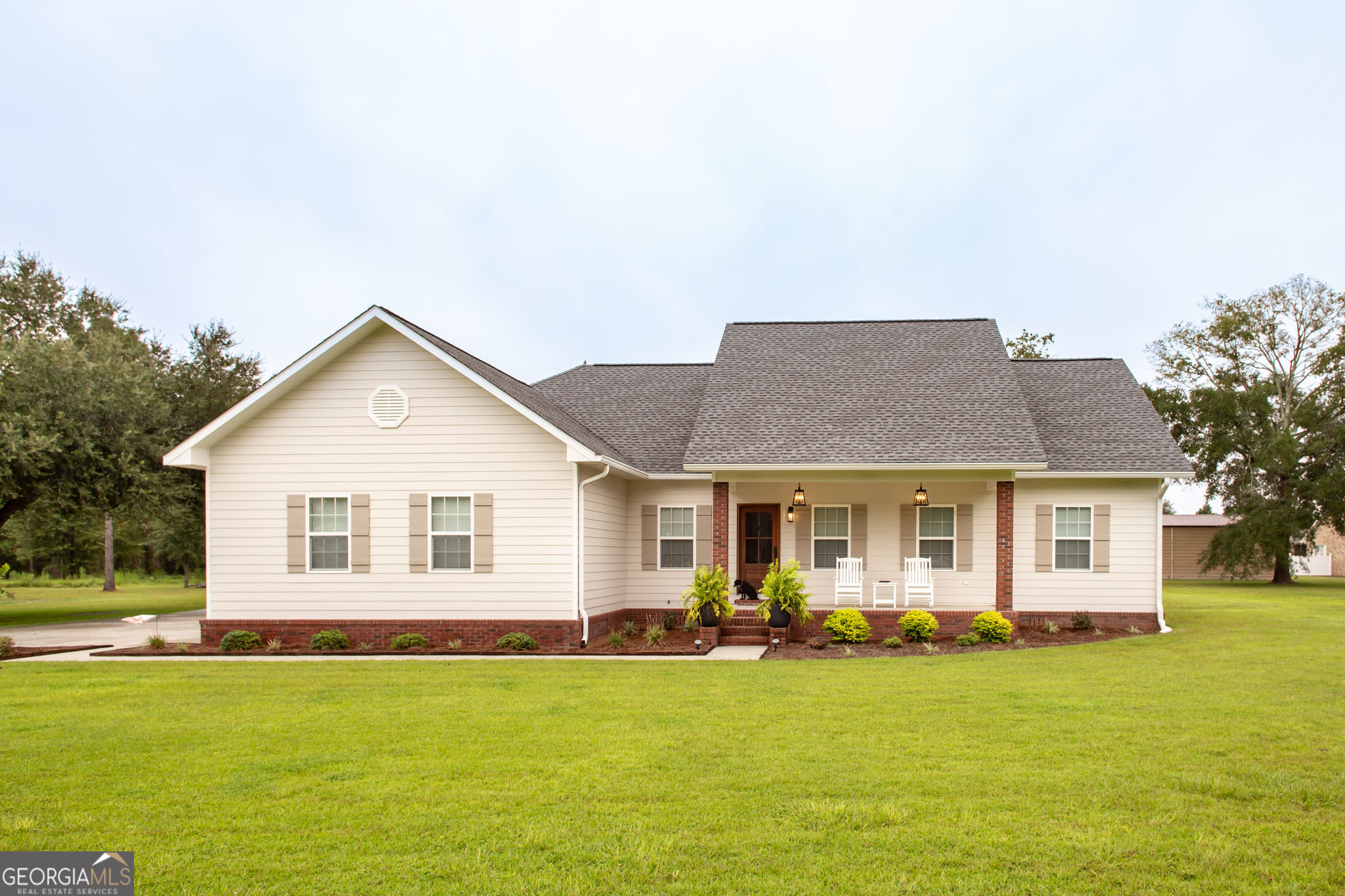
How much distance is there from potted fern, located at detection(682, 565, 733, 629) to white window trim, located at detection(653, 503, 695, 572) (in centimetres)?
199

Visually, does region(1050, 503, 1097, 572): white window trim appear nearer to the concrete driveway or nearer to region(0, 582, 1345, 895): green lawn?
region(0, 582, 1345, 895): green lawn

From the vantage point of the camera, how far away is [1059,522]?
57.0 feet

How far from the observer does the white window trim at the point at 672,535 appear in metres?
17.6

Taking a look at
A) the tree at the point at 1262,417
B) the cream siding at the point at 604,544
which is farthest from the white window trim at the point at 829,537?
the tree at the point at 1262,417

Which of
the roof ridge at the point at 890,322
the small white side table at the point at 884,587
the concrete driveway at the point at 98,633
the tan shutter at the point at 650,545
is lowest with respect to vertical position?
the concrete driveway at the point at 98,633

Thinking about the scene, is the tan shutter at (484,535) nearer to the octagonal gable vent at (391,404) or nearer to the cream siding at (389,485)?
the cream siding at (389,485)

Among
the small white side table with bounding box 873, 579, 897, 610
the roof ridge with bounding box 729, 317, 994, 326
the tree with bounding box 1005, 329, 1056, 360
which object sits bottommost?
the small white side table with bounding box 873, 579, 897, 610

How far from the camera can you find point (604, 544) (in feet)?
52.9

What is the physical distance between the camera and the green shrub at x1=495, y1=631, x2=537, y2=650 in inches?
562

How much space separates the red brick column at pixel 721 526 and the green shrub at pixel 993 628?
13.8 ft

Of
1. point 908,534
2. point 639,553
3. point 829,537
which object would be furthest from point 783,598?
point 908,534

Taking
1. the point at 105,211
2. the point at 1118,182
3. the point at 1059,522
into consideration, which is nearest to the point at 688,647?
the point at 1059,522

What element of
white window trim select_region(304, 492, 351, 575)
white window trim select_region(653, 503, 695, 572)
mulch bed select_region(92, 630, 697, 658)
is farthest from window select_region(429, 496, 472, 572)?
white window trim select_region(653, 503, 695, 572)

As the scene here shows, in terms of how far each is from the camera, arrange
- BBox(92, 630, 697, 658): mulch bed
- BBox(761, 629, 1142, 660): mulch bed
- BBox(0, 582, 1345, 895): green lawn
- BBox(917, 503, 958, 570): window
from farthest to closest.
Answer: BBox(917, 503, 958, 570): window
BBox(92, 630, 697, 658): mulch bed
BBox(761, 629, 1142, 660): mulch bed
BBox(0, 582, 1345, 895): green lawn
